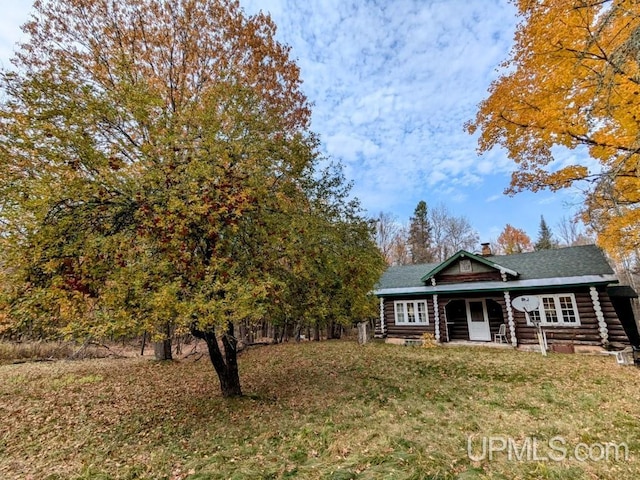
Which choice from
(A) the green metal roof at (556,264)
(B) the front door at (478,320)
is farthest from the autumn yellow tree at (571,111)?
(B) the front door at (478,320)

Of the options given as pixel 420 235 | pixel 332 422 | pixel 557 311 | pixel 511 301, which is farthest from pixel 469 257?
pixel 420 235

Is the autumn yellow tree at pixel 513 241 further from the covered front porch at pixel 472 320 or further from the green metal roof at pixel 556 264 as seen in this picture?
the covered front porch at pixel 472 320

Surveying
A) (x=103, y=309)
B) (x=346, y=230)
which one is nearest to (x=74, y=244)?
(x=103, y=309)

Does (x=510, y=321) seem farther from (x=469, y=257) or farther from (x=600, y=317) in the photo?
(x=469, y=257)

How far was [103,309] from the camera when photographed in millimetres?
4754

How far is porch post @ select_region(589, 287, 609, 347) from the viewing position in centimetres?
1198

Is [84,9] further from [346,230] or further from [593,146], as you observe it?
[593,146]

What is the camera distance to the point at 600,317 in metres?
12.2

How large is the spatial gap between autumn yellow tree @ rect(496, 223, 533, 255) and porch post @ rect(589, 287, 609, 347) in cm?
2926

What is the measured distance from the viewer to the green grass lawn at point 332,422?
4.23m

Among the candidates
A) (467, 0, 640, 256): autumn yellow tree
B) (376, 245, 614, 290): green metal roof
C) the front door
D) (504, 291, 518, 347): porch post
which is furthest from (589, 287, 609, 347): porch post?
the front door

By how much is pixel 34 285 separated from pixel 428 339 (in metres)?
15.4

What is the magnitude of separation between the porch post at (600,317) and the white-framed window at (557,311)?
646 mm

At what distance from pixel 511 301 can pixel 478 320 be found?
2.33m
